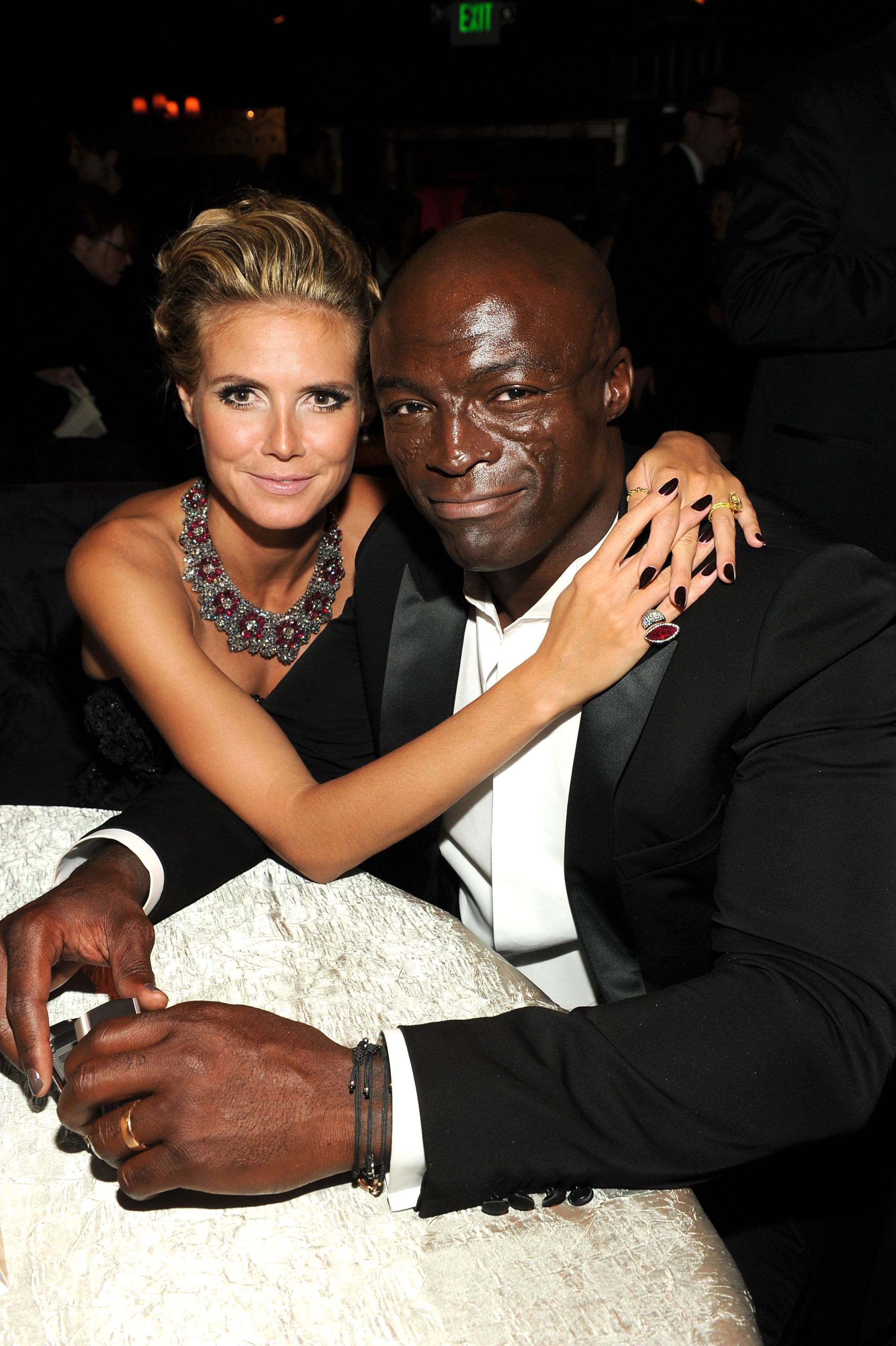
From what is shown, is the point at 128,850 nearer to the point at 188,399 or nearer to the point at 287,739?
the point at 287,739

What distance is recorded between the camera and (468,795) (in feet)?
5.55

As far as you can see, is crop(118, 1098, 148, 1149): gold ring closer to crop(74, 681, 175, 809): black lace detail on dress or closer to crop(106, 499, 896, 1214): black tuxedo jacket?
crop(106, 499, 896, 1214): black tuxedo jacket

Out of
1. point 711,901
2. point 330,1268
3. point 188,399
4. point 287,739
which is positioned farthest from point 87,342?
point 330,1268

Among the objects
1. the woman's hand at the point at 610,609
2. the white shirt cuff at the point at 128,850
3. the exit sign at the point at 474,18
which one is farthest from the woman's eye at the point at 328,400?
the exit sign at the point at 474,18

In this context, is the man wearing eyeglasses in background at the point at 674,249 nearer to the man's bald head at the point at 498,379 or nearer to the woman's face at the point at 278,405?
the woman's face at the point at 278,405

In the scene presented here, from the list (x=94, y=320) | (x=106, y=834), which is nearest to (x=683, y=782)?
(x=106, y=834)

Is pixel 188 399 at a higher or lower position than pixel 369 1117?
higher

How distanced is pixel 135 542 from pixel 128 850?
70cm

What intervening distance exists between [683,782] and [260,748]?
0.66 m

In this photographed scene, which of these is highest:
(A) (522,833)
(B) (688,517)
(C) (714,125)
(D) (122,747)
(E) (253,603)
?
(C) (714,125)

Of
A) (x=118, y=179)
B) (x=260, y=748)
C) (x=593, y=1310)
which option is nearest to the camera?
(x=593, y=1310)

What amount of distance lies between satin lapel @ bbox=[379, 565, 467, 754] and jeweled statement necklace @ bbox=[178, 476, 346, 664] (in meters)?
0.44

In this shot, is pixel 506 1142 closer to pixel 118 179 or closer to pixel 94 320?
pixel 94 320

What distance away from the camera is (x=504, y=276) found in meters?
1.26
